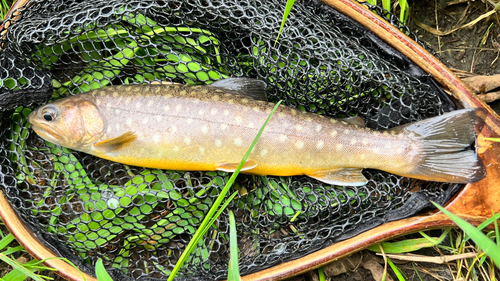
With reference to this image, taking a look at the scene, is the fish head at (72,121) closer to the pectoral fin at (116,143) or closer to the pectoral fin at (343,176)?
the pectoral fin at (116,143)

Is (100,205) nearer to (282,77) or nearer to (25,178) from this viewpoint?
(25,178)

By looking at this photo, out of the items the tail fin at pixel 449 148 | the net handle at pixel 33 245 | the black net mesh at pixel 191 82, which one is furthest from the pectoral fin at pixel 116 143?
the tail fin at pixel 449 148

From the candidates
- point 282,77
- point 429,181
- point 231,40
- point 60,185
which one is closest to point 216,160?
point 282,77

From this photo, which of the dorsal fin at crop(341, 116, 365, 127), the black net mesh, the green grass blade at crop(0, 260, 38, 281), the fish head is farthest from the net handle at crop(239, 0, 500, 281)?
the green grass blade at crop(0, 260, 38, 281)

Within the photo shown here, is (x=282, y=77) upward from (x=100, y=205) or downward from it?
upward

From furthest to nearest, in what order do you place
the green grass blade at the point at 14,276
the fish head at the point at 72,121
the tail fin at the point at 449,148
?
the green grass blade at the point at 14,276
the fish head at the point at 72,121
the tail fin at the point at 449,148

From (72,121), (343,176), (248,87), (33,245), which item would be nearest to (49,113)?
(72,121)

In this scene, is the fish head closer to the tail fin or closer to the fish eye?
the fish eye
